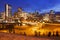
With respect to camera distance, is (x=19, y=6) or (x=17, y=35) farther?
(x=19, y=6)

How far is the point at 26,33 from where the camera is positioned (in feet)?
8.76

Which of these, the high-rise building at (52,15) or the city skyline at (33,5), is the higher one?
the city skyline at (33,5)

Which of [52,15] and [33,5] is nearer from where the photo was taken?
[52,15]

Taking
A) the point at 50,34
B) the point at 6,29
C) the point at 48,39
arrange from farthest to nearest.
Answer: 1. the point at 6,29
2. the point at 50,34
3. the point at 48,39

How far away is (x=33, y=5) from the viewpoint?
9.24 ft

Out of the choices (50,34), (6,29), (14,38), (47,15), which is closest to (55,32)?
(50,34)

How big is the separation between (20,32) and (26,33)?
0.37ft

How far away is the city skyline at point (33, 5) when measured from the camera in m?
2.72

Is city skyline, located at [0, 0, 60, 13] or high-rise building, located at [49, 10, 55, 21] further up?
city skyline, located at [0, 0, 60, 13]

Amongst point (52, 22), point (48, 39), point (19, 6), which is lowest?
point (48, 39)

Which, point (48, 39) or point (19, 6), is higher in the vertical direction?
point (19, 6)

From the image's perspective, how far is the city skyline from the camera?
2721mm

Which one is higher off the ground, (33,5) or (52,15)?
(33,5)

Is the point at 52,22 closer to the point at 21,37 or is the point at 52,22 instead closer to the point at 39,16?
the point at 39,16
